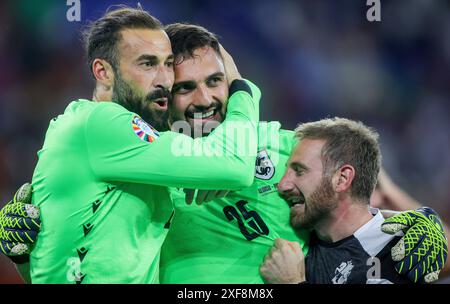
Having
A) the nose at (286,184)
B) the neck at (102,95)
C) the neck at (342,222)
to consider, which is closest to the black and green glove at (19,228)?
the neck at (102,95)

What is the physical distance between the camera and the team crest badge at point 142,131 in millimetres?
2041

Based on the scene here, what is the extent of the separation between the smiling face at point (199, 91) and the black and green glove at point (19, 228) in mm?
761

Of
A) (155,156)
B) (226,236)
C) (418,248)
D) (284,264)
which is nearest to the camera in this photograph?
(155,156)

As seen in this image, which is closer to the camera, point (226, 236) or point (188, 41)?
point (226, 236)

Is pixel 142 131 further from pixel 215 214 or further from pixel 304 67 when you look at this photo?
pixel 304 67

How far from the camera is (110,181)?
212 centimetres

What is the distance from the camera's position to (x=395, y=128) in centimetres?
332

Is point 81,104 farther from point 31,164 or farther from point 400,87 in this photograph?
point 400,87

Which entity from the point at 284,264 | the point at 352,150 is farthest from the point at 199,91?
the point at 284,264

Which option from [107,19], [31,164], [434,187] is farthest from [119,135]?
[434,187]

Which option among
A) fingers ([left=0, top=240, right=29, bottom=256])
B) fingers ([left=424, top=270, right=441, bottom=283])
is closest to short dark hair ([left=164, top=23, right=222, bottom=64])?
fingers ([left=0, top=240, right=29, bottom=256])

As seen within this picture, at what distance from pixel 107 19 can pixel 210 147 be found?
725 millimetres

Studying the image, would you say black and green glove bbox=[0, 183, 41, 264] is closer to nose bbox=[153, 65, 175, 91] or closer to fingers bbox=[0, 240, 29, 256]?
fingers bbox=[0, 240, 29, 256]

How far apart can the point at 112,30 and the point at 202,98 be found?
0.48 metres
